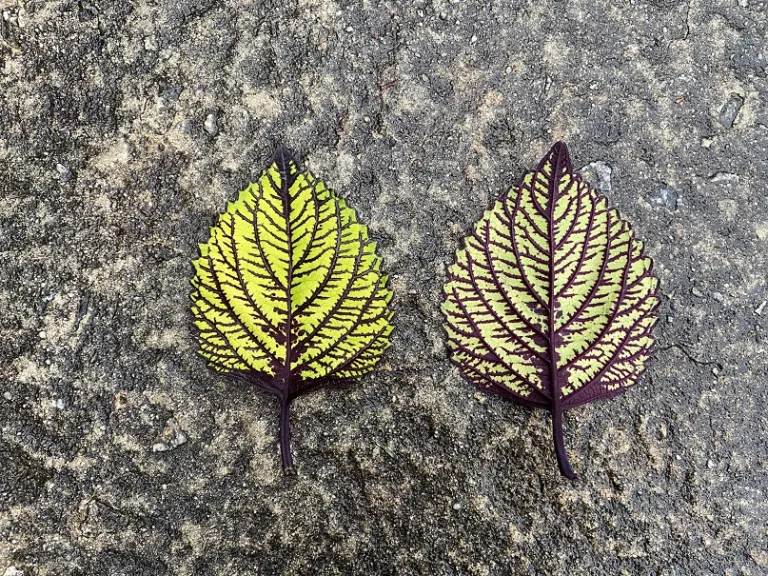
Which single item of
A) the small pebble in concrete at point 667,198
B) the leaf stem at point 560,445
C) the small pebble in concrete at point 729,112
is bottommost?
the leaf stem at point 560,445

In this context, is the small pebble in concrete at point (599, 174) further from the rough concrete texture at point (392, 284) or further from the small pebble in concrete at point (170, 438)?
the small pebble in concrete at point (170, 438)

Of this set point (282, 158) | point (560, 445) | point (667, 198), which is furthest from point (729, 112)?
point (282, 158)

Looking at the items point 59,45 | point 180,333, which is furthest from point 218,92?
point 180,333

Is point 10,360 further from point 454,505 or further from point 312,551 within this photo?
point 454,505

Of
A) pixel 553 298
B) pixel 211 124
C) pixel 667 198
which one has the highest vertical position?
pixel 211 124

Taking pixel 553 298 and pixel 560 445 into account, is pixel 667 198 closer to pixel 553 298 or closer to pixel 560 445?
pixel 553 298

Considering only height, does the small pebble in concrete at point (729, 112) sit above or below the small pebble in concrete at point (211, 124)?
above

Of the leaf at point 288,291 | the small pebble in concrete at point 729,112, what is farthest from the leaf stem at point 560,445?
the small pebble in concrete at point 729,112
